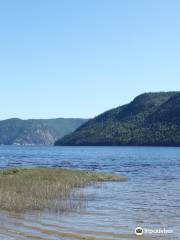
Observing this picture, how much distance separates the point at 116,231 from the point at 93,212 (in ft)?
22.3

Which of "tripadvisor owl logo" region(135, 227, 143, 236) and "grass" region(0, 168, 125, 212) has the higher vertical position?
"grass" region(0, 168, 125, 212)

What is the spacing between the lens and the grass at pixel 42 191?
1281 inches

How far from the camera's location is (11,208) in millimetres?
31094

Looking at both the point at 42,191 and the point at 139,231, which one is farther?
the point at 42,191

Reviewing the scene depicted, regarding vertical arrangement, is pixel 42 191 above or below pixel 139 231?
above

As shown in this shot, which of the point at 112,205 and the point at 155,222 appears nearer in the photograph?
the point at 155,222

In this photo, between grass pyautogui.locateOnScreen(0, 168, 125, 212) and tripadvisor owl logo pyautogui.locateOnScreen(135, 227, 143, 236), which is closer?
tripadvisor owl logo pyautogui.locateOnScreen(135, 227, 143, 236)

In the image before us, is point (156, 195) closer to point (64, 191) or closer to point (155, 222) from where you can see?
point (64, 191)

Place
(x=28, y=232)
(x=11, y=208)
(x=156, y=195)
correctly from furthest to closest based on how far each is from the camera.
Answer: (x=156, y=195), (x=11, y=208), (x=28, y=232)

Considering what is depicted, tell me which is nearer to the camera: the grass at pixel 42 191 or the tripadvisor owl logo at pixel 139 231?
the tripadvisor owl logo at pixel 139 231

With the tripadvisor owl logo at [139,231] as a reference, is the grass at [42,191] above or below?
above

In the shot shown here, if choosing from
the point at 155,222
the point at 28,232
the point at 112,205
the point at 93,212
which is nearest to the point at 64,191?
the point at 112,205

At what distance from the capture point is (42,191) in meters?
40.5

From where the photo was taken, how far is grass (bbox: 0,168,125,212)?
32531 mm
